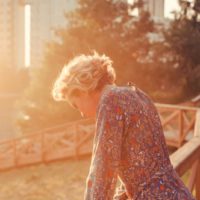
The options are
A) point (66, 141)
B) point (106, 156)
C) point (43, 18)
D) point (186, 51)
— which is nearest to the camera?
point (106, 156)

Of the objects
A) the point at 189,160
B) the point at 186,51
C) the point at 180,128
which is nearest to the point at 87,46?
the point at 186,51

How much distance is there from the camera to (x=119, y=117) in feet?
5.27

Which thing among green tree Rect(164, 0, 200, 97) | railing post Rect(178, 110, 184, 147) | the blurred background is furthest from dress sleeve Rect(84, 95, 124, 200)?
green tree Rect(164, 0, 200, 97)

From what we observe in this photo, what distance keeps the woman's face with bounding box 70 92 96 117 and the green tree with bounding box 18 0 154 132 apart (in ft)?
58.8

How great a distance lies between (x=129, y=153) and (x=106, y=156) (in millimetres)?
131

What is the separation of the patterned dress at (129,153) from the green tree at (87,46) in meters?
18.0

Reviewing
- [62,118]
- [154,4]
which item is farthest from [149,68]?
[154,4]

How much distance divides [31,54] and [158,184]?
85802 millimetres

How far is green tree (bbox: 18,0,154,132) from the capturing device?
65.6 ft

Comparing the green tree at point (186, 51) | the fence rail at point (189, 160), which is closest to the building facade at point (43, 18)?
the green tree at point (186, 51)

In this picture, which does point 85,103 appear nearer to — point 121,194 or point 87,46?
point 121,194

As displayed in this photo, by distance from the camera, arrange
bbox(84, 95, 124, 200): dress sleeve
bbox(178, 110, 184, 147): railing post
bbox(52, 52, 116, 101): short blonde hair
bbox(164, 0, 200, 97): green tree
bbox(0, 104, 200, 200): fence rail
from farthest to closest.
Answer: bbox(164, 0, 200, 97): green tree < bbox(0, 104, 200, 200): fence rail < bbox(178, 110, 184, 147): railing post < bbox(52, 52, 116, 101): short blonde hair < bbox(84, 95, 124, 200): dress sleeve

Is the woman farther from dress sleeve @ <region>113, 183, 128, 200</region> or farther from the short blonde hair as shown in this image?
dress sleeve @ <region>113, 183, 128, 200</region>

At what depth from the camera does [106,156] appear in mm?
1547
